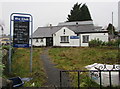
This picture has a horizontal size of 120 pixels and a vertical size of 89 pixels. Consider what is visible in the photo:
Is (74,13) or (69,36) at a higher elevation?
(74,13)

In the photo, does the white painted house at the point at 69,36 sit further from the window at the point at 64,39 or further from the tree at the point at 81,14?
the tree at the point at 81,14

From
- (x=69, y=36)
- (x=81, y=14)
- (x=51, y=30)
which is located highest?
(x=81, y=14)

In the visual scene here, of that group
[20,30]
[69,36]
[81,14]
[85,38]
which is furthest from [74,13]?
[20,30]

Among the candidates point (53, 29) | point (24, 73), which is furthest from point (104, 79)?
point (53, 29)

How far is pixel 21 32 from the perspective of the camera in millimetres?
8188

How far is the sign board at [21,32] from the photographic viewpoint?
26.6ft

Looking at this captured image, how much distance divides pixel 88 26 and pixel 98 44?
8337 mm

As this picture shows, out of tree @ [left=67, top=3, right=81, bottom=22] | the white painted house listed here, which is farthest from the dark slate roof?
tree @ [left=67, top=3, right=81, bottom=22]

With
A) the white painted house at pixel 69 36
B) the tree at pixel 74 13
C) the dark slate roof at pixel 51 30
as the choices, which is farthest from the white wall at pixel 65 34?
the tree at pixel 74 13

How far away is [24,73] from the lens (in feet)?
24.8

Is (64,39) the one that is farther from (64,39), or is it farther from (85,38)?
(85,38)

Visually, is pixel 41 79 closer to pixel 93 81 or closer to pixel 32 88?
pixel 32 88

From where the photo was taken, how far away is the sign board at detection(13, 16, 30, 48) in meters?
8.09

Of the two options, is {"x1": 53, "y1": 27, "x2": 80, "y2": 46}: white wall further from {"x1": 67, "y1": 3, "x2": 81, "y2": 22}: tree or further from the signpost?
{"x1": 67, "y1": 3, "x2": 81, "y2": 22}: tree
